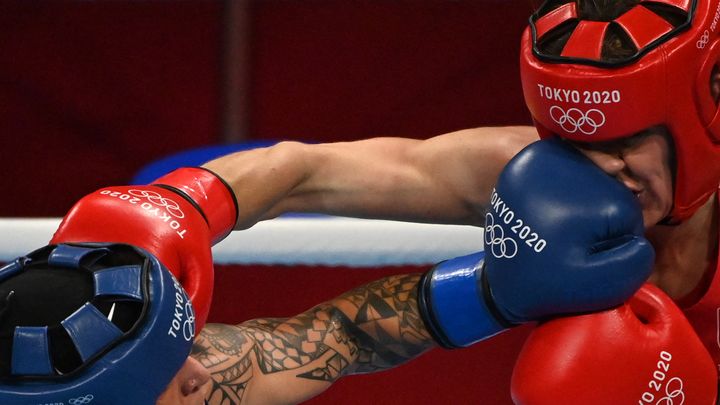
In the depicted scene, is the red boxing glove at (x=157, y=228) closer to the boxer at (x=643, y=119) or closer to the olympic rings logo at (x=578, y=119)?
the boxer at (x=643, y=119)

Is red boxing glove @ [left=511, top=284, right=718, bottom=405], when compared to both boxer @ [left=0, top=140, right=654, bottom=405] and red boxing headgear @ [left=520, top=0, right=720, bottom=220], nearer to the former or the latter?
boxer @ [left=0, top=140, right=654, bottom=405]

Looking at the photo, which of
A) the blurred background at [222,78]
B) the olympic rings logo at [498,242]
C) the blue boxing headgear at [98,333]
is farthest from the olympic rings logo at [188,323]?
the blurred background at [222,78]

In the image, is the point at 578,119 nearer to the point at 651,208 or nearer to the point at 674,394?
the point at 651,208

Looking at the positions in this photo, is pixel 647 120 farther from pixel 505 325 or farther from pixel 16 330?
pixel 16 330

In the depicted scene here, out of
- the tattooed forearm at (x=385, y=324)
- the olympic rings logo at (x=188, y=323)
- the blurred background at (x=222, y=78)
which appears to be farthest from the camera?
the blurred background at (x=222, y=78)

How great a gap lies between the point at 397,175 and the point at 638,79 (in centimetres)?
59

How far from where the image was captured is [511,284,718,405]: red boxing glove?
1655 millimetres

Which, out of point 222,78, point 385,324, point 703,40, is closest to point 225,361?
point 385,324

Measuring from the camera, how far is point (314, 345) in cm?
203

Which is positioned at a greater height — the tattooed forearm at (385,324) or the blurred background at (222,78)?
the tattooed forearm at (385,324)

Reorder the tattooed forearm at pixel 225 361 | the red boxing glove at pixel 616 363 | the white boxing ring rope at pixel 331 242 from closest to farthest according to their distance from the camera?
the red boxing glove at pixel 616 363
the tattooed forearm at pixel 225 361
the white boxing ring rope at pixel 331 242

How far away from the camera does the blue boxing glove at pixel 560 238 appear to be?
1.67 metres

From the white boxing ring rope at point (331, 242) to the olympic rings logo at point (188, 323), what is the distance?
2.85 feet

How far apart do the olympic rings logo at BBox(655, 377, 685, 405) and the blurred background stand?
9.66ft
